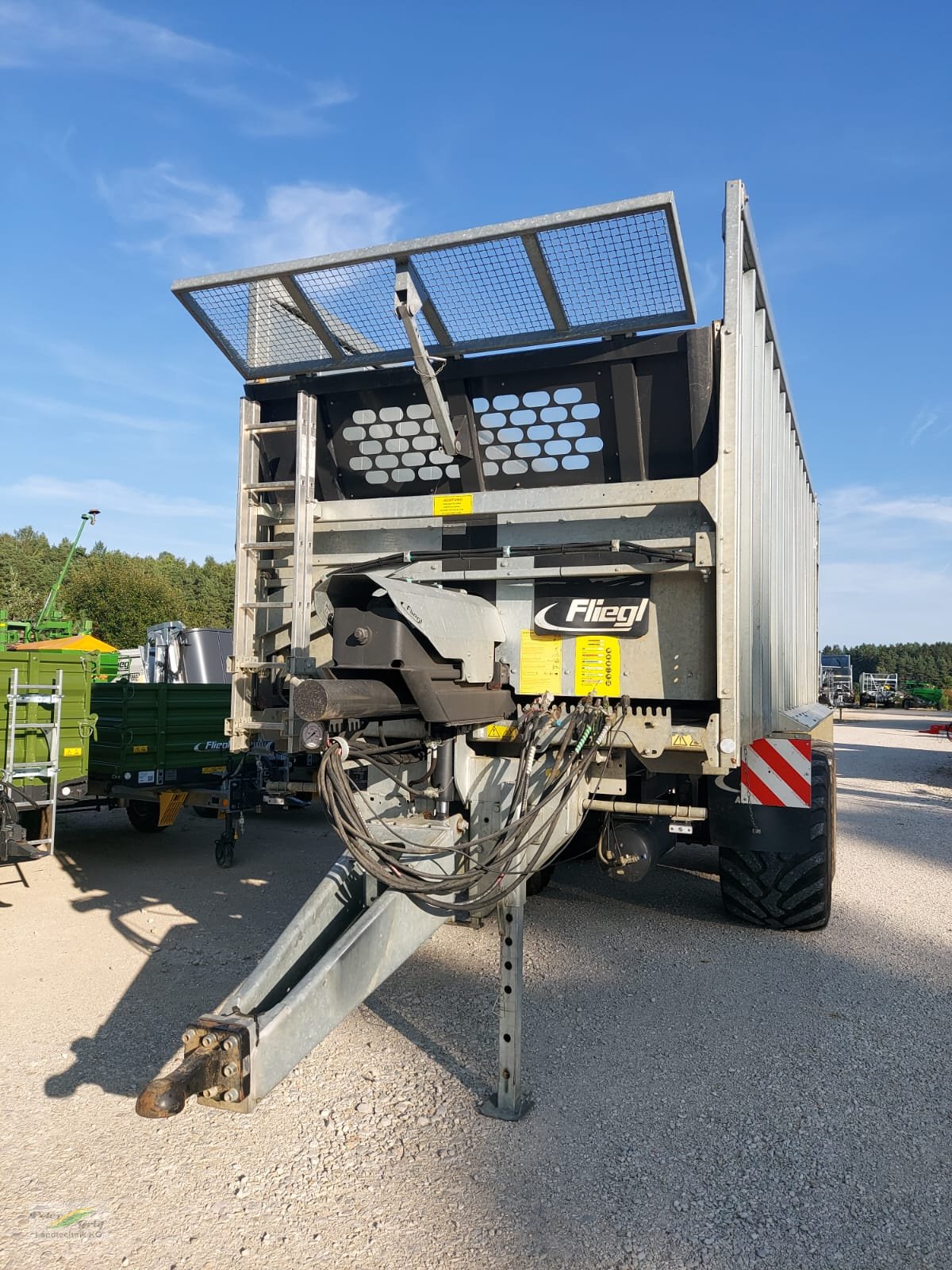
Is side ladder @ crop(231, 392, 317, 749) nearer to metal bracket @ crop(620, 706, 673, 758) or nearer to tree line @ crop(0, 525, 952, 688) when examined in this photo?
metal bracket @ crop(620, 706, 673, 758)

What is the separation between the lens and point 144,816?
9180mm

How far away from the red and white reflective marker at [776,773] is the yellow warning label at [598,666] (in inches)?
35.4

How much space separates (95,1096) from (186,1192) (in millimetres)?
871

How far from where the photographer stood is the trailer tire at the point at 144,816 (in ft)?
29.4

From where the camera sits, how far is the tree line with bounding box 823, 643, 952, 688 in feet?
220

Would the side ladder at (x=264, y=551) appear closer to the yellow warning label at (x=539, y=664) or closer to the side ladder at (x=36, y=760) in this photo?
the yellow warning label at (x=539, y=664)

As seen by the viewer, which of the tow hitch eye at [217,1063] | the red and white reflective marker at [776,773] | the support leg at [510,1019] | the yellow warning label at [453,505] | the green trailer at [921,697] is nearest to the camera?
the tow hitch eye at [217,1063]

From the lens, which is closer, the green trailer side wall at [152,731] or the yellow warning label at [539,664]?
the yellow warning label at [539,664]

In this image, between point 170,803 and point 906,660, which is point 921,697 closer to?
point 906,660

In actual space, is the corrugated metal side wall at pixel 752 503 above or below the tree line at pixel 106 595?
below

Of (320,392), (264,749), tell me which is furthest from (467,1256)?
(264,749)

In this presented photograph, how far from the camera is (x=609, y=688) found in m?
4.46

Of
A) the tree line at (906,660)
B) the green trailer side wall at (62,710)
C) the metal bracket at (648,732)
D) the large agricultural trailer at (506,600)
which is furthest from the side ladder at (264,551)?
the tree line at (906,660)

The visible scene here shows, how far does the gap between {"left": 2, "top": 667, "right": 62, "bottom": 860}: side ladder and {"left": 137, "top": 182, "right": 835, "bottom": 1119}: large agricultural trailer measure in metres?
2.62
